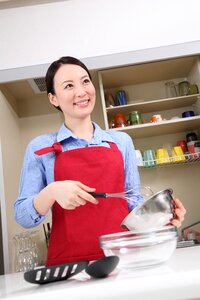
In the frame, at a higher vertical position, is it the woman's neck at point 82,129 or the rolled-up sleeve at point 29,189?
the woman's neck at point 82,129

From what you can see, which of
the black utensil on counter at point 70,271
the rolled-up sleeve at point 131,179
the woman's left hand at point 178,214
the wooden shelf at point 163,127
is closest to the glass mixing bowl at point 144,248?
the black utensil on counter at point 70,271

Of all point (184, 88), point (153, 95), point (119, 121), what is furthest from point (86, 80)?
point (153, 95)

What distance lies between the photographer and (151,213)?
32.4 inches

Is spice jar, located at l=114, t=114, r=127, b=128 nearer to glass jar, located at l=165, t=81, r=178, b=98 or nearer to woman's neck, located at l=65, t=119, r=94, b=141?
glass jar, located at l=165, t=81, r=178, b=98

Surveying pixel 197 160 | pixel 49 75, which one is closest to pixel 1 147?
pixel 49 75

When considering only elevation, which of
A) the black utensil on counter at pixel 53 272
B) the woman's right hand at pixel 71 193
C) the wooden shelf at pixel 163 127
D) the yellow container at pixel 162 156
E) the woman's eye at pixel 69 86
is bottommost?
the black utensil on counter at pixel 53 272

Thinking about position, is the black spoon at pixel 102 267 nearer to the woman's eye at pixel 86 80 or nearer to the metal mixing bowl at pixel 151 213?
the metal mixing bowl at pixel 151 213

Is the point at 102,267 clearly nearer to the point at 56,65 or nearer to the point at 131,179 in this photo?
the point at 131,179

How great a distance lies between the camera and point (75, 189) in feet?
2.43

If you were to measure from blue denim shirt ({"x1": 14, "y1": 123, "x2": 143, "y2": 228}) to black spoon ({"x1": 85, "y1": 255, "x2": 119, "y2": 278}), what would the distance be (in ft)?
1.64

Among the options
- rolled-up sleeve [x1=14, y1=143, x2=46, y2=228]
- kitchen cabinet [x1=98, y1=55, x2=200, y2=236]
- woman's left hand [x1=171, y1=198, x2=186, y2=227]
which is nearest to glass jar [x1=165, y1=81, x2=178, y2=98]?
kitchen cabinet [x1=98, y1=55, x2=200, y2=236]

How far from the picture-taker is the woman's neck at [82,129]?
1211 millimetres

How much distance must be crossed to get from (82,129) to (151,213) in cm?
49

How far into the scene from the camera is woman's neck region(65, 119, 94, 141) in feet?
3.97
